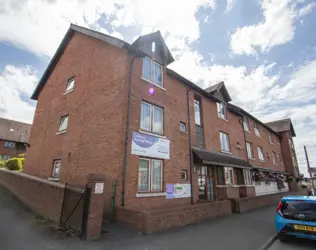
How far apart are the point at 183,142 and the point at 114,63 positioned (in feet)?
21.1

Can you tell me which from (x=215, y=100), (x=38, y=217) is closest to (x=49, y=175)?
(x=38, y=217)

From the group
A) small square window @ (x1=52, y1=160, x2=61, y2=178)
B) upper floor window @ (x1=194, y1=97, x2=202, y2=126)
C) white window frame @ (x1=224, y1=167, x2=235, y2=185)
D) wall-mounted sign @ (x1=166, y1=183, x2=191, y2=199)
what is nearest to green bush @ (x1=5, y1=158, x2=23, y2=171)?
small square window @ (x1=52, y1=160, x2=61, y2=178)

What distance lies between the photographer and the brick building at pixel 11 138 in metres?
37.4

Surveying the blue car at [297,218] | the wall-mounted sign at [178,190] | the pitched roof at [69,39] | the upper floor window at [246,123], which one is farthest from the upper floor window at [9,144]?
the blue car at [297,218]

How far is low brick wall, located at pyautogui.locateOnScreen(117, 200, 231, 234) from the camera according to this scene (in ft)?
23.3

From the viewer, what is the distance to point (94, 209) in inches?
245

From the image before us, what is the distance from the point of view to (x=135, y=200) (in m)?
8.88

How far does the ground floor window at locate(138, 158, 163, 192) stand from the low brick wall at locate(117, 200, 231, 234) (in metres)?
1.73

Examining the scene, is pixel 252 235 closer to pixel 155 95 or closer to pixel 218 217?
pixel 218 217

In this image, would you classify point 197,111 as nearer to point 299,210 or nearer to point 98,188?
point 299,210

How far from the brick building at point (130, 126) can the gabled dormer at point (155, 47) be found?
5 cm

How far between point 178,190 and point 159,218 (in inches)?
154

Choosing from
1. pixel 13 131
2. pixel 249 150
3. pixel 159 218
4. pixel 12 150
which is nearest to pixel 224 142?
pixel 249 150

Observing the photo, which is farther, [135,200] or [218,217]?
[218,217]
